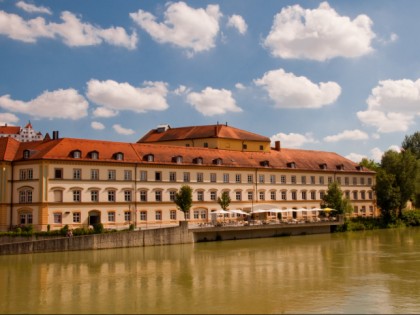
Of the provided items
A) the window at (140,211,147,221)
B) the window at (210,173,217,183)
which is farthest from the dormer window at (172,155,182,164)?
the window at (140,211,147,221)

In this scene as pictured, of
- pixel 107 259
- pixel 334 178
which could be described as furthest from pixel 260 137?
pixel 107 259

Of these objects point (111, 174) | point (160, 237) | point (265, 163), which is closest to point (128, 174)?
point (111, 174)

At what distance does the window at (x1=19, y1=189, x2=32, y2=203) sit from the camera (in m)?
48.2

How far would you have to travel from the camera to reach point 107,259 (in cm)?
3800

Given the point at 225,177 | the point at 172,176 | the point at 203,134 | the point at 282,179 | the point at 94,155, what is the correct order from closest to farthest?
the point at 94,155 < the point at 172,176 < the point at 225,177 < the point at 282,179 < the point at 203,134

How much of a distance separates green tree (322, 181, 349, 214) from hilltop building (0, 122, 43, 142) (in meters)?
97.9

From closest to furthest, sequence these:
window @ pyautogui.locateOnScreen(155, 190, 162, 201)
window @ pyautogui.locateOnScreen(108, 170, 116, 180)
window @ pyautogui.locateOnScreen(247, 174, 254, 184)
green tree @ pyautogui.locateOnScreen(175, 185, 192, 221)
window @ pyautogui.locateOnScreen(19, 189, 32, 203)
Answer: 1. window @ pyautogui.locateOnScreen(19, 189, 32, 203)
2. window @ pyautogui.locateOnScreen(108, 170, 116, 180)
3. green tree @ pyautogui.locateOnScreen(175, 185, 192, 221)
4. window @ pyautogui.locateOnScreen(155, 190, 162, 201)
5. window @ pyautogui.locateOnScreen(247, 174, 254, 184)

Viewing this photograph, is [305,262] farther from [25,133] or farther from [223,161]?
[25,133]

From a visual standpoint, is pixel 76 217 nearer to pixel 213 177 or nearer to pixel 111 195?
pixel 111 195

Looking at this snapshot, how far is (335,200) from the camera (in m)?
62.4

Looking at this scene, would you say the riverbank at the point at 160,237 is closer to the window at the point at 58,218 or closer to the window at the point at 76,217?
the window at the point at 58,218

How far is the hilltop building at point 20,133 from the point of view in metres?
139

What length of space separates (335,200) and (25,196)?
1384 inches

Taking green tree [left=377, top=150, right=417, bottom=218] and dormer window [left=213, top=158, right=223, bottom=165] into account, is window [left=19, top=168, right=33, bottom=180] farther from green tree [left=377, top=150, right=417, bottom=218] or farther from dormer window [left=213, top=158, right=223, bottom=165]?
green tree [left=377, top=150, right=417, bottom=218]
